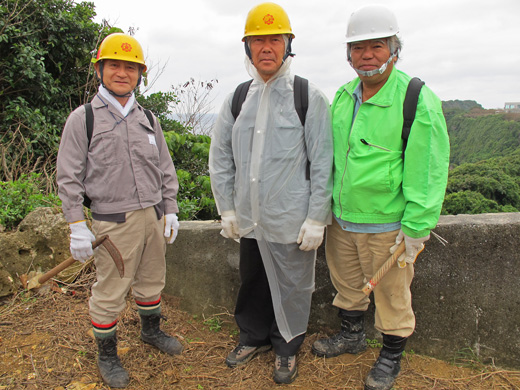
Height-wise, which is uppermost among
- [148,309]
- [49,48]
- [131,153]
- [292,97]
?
[49,48]

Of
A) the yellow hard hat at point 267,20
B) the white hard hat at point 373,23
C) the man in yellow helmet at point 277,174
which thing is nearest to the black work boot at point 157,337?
the man in yellow helmet at point 277,174

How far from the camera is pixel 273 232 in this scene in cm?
239

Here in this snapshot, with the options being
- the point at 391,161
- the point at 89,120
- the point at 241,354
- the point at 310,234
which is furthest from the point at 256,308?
the point at 89,120

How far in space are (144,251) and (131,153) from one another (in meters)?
0.63

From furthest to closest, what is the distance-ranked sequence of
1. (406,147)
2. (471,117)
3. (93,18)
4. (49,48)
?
(471,117) → (93,18) → (49,48) → (406,147)

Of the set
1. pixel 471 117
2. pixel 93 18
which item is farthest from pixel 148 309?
pixel 471 117

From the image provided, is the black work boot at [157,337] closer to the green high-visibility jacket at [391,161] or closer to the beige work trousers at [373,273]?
the beige work trousers at [373,273]

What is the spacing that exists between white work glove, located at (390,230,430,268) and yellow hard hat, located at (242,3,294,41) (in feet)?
4.17

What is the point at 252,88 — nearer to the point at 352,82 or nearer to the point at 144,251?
the point at 352,82

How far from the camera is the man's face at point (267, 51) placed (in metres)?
2.26

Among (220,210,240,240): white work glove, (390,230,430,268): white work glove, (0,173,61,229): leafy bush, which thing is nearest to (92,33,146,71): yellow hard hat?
(220,210,240,240): white work glove

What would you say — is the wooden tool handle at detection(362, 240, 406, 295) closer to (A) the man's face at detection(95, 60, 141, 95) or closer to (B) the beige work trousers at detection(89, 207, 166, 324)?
(B) the beige work trousers at detection(89, 207, 166, 324)

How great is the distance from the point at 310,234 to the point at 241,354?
1.02 meters

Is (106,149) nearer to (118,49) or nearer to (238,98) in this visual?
(118,49)
